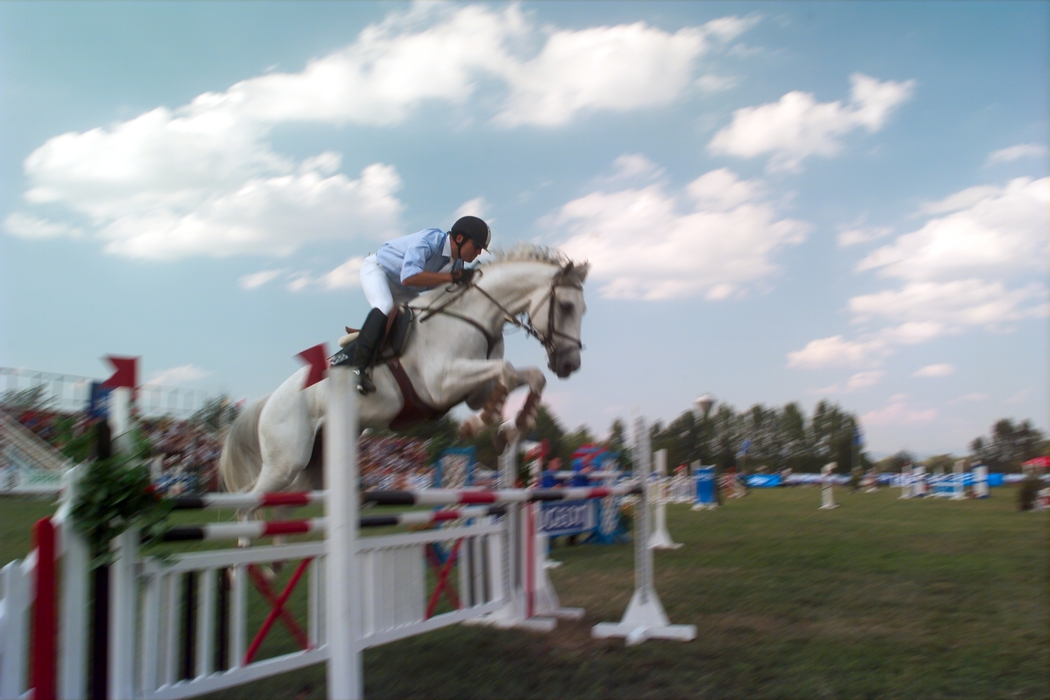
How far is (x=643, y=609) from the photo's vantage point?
11.1 feet

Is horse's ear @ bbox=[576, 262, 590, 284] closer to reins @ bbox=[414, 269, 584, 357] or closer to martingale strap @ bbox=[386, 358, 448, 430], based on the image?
reins @ bbox=[414, 269, 584, 357]

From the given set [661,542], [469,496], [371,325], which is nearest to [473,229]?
[371,325]

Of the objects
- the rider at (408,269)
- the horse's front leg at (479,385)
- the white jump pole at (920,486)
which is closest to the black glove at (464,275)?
the rider at (408,269)

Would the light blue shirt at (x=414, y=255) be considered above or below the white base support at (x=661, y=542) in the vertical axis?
above

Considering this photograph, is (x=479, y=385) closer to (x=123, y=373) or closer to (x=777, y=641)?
(x=777, y=641)

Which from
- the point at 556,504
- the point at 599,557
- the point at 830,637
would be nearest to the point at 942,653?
the point at 830,637

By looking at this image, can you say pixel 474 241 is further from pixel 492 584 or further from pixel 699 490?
pixel 699 490

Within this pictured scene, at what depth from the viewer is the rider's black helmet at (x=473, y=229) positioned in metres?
3.57

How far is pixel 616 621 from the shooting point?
3.71 metres

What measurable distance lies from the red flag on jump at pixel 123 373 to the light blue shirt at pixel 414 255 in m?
1.68

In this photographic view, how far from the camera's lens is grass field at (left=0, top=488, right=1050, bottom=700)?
2500 millimetres

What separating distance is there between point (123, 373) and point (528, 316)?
6.96ft

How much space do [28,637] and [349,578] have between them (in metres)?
0.75

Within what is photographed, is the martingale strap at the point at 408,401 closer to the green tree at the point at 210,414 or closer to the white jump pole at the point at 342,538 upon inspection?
the white jump pole at the point at 342,538
